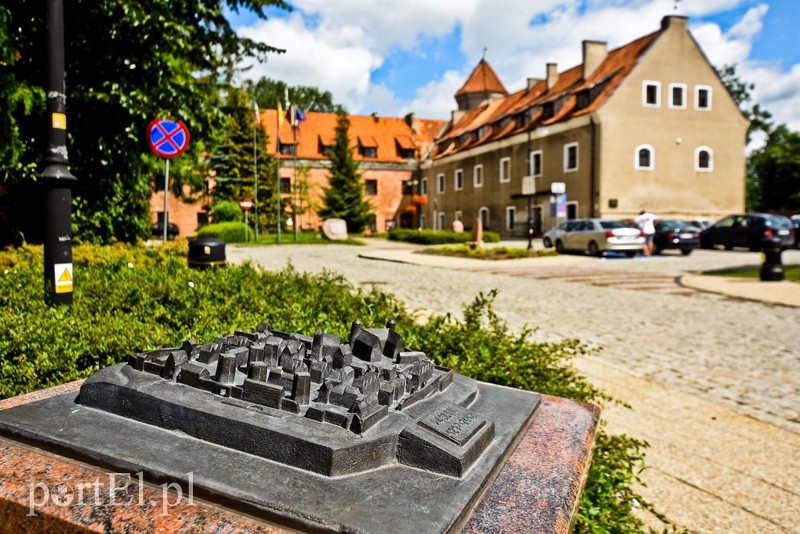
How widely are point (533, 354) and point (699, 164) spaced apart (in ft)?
120

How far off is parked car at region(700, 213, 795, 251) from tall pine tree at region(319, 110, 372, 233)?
27913 millimetres

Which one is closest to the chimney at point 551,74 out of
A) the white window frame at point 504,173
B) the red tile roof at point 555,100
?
the red tile roof at point 555,100

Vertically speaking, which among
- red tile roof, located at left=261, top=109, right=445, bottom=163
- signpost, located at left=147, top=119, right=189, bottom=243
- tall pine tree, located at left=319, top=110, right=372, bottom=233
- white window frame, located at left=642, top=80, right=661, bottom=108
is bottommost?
signpost, located at left=147, top=119, right=189, bottom=243

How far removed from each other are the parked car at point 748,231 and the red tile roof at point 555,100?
10904 millimetres

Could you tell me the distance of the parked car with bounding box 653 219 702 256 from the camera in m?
24.1

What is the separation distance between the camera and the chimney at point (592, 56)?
38.9 metres

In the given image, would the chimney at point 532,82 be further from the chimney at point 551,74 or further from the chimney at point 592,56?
the chimney at point 592,56

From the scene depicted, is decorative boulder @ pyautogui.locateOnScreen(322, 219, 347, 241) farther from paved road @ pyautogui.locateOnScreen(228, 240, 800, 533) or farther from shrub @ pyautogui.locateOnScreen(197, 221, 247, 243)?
paved road @ pyautogui.locateOnScreen(228, 240, 800, 533)

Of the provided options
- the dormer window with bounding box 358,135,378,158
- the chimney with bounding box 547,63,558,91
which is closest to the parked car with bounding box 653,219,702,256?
the chimney with bounding box 547,63,558,91

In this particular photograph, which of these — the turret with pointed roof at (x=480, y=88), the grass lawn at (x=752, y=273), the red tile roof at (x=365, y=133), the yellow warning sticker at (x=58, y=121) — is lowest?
the grass lawn at (x=752, y=273)

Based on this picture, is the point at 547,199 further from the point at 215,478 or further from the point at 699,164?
the point at 215,478

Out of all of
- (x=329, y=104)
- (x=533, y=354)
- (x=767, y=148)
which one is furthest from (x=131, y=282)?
(x=767, y=148)

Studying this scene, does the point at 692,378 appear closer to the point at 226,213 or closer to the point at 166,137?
the point at 166,137

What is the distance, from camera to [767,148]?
2692 inches
